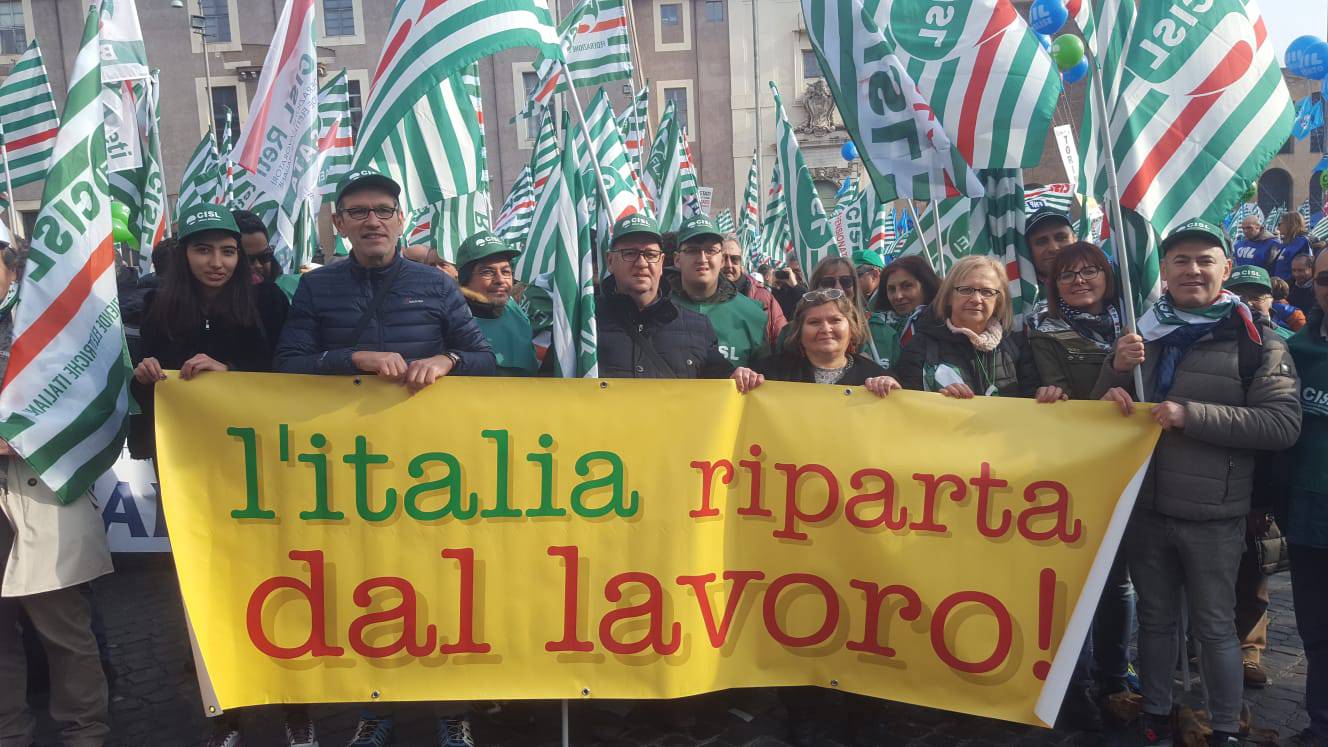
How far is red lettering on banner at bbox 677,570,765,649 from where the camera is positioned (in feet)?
11.1

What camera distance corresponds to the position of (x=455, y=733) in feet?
11.8

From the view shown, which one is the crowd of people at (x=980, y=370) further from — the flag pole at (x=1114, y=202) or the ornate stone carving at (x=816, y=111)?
the ornate stone carving at (x=816, y=111)

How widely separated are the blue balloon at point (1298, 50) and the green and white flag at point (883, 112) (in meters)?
12.4

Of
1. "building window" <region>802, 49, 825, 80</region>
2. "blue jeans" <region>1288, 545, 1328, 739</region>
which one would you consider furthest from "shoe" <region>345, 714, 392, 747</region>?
"building window" <region>802, 49, 825, 80</region>

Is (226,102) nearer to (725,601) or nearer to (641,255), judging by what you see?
(641,255)

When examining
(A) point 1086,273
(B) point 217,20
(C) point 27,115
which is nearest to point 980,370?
(A) point 1086,273

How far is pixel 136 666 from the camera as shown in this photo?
4574 mm

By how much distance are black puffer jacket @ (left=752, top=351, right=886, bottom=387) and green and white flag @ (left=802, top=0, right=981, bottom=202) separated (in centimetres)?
112

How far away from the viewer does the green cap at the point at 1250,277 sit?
4.37 meters

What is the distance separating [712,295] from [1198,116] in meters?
2.21

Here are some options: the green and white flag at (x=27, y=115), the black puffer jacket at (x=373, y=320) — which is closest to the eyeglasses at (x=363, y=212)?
the black puffer jacket at (x=373, y=320)

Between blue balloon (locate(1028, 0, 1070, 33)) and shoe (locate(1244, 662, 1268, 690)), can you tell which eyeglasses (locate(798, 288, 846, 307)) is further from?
shoe (locate(1244, 662, 1268, 690))

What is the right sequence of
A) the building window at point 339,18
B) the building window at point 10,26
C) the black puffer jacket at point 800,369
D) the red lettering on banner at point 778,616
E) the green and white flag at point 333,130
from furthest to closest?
1. the building window at point 10,26
2. the building window at point 339,18
3. the green and white flag at point 333,130
4. the black puffer jacket at point 800,369
5. the red lettering on banner at point 778,616

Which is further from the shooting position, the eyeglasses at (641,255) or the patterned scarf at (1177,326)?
the eyeglasses at (641,255)
